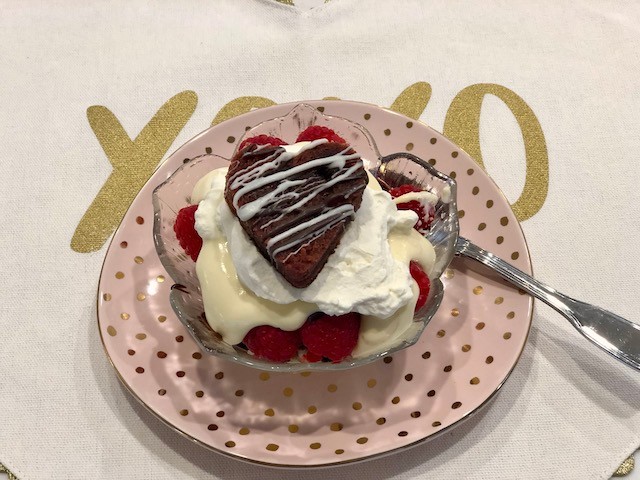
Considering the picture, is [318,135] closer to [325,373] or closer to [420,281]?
[420,281]

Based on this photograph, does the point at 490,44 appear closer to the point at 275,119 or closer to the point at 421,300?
the point at 275,119

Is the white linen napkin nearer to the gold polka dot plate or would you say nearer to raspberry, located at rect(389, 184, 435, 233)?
the gold polka dot plate

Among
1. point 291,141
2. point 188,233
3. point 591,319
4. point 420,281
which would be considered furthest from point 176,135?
point 591,319

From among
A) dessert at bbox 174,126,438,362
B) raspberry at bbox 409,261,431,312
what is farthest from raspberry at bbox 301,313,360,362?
raspberry at bbox 409,261,431,312

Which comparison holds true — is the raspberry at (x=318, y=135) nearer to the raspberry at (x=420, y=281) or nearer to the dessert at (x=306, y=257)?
the dessert at (x=306, y=257)

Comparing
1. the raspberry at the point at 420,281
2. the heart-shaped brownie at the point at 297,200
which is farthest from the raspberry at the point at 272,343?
the raspberry at the point at 420,281

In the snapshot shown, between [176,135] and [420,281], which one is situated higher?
[176,135]
